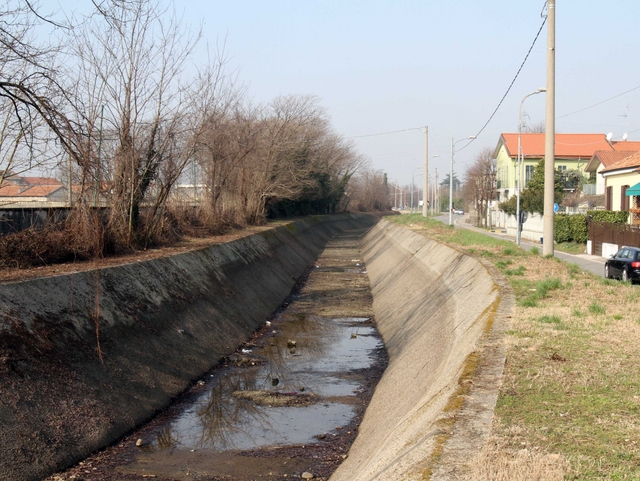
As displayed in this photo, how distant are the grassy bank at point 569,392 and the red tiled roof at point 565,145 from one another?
5915 cm

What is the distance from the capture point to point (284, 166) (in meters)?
49.8

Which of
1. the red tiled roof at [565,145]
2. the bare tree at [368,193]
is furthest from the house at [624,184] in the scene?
the bare tree at [368,193]

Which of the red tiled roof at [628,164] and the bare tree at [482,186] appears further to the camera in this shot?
the bare tree at [482,186]

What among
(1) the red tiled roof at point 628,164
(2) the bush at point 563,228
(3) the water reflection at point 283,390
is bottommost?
(3) the water reflection at point 283,390

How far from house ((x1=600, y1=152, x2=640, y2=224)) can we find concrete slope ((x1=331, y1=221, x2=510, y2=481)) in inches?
537

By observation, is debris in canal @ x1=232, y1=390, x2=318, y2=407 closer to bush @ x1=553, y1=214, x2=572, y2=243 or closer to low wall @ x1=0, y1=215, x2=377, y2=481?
low wall @ x1=0, y1=215, x2=377, y2=481

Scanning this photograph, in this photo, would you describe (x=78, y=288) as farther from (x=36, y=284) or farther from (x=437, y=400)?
(x=437, y=400)

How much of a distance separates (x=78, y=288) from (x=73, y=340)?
182 cm

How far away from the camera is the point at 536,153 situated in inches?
2783

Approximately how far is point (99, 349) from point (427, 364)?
622 centimetres

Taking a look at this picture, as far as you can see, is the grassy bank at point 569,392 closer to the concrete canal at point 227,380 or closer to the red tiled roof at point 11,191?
the concrete canal at point 227,380

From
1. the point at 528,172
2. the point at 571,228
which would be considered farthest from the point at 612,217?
the point at 528,172

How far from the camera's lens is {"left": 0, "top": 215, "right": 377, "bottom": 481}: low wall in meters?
8.97

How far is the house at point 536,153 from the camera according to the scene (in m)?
69.1
